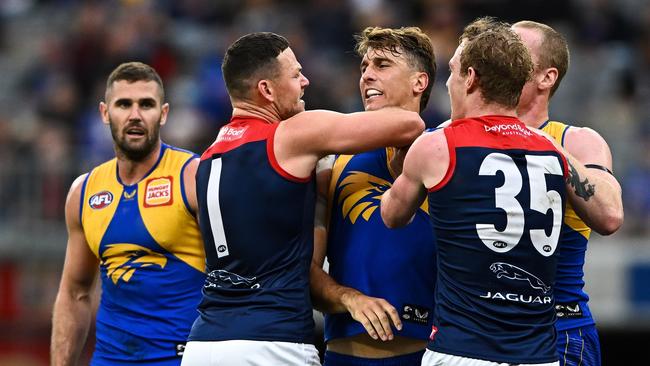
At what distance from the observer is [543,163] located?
5160 mm

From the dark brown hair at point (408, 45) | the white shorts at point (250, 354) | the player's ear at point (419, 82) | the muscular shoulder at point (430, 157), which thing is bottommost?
the white shorts at point (250, 354)

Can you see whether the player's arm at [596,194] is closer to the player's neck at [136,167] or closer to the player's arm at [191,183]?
the player's arm at [191,183]

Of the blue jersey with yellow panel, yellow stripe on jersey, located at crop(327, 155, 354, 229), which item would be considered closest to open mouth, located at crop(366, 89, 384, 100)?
yellow stripe on jersey, located at crop(327, 155, 354, 229)

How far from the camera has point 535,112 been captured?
6.02 m

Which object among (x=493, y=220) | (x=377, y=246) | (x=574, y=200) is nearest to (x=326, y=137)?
(x=377, y=246)

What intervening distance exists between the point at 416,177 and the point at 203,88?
1000 centimetres

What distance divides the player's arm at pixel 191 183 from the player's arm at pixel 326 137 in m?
1.26

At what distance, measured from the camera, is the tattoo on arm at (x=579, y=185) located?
532 centimetres

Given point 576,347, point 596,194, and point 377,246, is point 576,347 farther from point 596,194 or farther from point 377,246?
point 377,246

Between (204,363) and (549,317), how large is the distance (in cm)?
172

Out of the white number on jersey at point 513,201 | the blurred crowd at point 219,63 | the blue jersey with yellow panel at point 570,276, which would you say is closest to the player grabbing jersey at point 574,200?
the blue jersey with yellow panel at point 570,276

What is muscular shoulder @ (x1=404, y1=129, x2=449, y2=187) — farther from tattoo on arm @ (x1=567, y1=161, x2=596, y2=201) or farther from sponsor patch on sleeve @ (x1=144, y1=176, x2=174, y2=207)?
sponsor patch on sleeve @ (x1=144, y1=176, x2=174, y2=207)

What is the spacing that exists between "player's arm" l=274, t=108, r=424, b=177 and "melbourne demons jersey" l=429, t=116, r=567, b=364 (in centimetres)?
47

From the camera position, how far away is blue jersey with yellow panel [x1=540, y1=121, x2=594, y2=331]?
575cm
